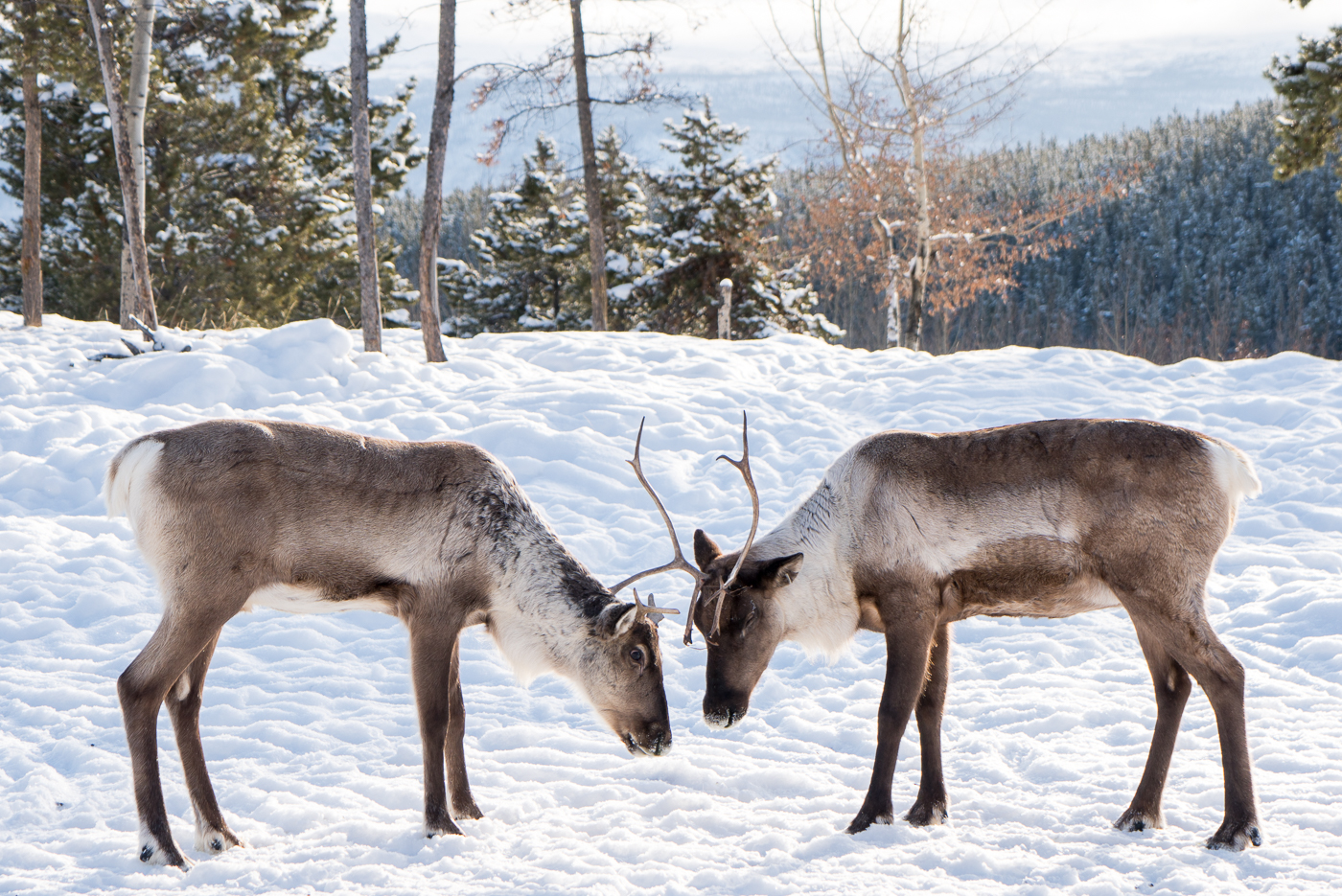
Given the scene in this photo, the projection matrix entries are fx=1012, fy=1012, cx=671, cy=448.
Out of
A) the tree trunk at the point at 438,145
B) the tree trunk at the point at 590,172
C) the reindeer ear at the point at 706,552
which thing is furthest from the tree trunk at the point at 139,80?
the reindeer ear at the point at 706,552

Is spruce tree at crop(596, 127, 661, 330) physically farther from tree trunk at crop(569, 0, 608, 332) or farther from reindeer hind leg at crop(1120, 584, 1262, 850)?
reindeer hind leg at crop(1120, 584, 1262, 850)

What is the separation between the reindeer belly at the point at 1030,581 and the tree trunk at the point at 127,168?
11.1m

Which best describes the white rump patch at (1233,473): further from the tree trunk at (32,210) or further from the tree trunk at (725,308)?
the tree trunk at (725,308)

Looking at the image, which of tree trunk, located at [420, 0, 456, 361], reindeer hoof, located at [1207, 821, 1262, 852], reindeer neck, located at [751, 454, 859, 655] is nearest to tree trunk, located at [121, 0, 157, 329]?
tree trunk, located at [420, 0, 456, 361]

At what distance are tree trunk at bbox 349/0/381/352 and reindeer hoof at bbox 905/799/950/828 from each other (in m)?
10.1

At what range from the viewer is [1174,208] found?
70.8 meters

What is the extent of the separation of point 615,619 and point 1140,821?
1.96 meters

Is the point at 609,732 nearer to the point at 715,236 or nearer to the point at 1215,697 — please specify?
the point at 1215,697

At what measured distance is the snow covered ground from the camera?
10.7ft

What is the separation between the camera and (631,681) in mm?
3840

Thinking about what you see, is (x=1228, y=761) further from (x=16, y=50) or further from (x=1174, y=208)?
(x=1174, y=208)

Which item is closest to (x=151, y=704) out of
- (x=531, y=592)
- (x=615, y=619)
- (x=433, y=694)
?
(x=433, y=694)

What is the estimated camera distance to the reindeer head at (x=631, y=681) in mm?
3811

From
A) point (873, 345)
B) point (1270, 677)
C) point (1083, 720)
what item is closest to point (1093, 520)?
point (1083, 720)
